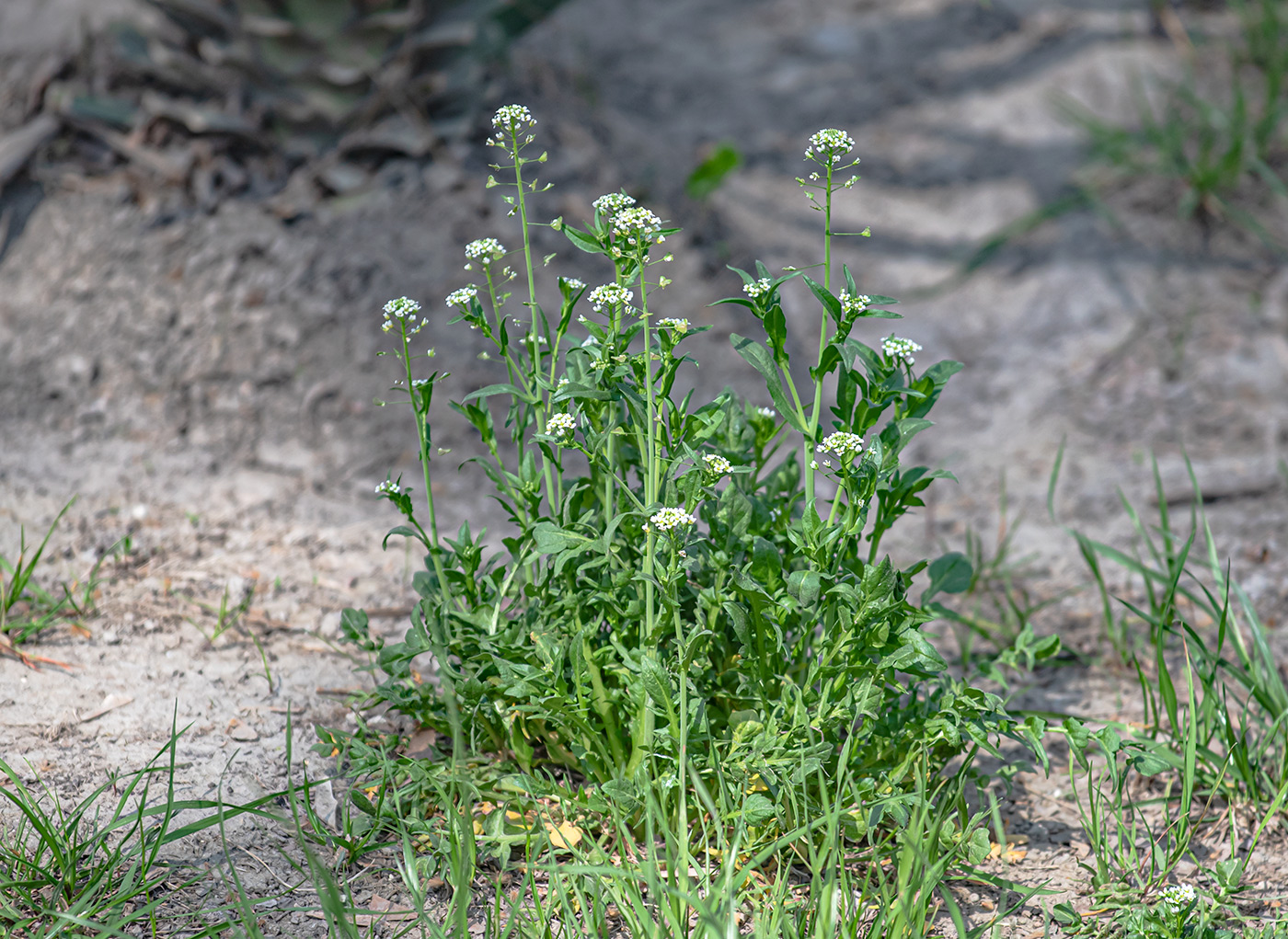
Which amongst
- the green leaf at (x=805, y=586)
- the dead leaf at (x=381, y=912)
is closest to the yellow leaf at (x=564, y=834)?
the dead leaf at (x=381, y=912)

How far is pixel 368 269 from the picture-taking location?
124 inches

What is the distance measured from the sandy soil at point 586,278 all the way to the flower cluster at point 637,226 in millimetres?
1038

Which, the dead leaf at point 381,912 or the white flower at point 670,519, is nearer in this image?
the white flower at point 670,519

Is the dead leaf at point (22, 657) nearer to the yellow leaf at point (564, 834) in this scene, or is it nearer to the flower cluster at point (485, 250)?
the yellow leaf at point (564, 834)

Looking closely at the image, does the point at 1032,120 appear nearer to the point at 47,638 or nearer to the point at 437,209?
the point at 437,209

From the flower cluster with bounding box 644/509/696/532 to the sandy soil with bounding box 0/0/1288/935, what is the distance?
30.0 inches

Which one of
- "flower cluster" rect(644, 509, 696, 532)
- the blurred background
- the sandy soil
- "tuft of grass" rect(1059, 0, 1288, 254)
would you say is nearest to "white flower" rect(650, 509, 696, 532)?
"flower cluster" rect(644, 509, 696, 532)

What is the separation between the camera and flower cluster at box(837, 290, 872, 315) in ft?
4.66

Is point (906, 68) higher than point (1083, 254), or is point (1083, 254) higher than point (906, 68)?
point (906, 68)

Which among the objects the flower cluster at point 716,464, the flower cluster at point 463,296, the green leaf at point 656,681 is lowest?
the green leaf at point 656,681

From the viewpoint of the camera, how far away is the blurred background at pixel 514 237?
9.45 feet

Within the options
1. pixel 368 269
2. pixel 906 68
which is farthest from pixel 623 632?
pixel 906 68

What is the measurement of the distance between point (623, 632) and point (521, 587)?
0.21 m

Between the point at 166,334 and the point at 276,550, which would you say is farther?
the point at 166,334
